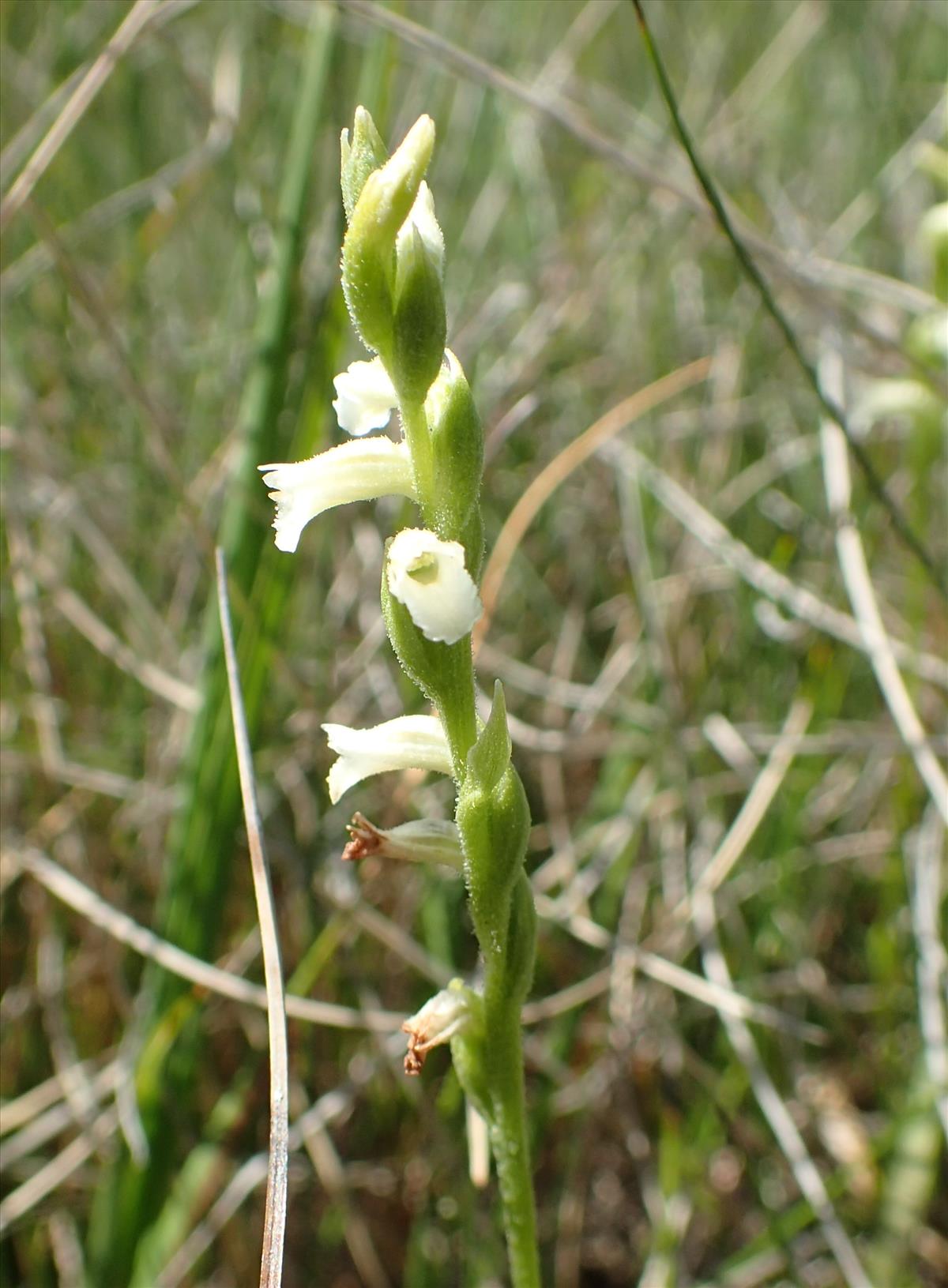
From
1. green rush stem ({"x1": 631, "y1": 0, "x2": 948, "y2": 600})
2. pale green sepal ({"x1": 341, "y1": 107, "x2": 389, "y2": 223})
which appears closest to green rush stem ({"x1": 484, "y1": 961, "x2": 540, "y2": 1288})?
pale green sepal ({"x1": 341, "y1": 107, "x2": 389, "y2": 223})

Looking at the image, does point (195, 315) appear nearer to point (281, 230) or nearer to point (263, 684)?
point (281, 230)

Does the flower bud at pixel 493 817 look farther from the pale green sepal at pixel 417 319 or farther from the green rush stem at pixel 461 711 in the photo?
the pale green sepal at pixel 417 319

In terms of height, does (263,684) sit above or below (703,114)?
below

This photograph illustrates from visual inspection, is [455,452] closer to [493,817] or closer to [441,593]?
[441,593]

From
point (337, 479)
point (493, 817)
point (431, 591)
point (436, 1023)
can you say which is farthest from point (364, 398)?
point (436, 1023)

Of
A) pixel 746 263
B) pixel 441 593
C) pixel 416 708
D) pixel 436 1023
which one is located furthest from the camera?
pixel 416 708

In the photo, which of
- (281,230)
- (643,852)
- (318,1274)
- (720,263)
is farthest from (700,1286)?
(720,263)

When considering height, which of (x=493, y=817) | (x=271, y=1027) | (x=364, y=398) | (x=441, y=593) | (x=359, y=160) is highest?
(x=359, y=160)
